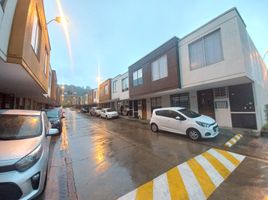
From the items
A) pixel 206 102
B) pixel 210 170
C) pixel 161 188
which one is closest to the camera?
pixel 161 188

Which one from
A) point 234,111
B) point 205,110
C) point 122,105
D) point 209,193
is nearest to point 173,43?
point 205,110

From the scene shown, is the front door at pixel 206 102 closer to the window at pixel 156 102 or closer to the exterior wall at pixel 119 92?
the window at pixel 156 102

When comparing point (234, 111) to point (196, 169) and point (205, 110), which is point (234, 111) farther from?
point (196, 169)

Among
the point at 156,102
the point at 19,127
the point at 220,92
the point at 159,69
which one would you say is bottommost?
the point at 19,127

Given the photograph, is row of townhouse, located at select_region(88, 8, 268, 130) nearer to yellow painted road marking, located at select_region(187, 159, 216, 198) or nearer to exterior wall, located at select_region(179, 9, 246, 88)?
exterior wall, located at select_region(179, 9, 246, 88)

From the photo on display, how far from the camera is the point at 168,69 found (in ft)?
37.5

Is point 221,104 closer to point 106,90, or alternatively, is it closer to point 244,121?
point 244,121

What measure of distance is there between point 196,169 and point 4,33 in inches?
262

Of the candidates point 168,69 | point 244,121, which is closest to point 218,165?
point 244,121

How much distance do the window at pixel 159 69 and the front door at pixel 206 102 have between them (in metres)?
3.25

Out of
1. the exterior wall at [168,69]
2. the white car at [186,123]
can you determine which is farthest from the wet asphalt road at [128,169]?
the exterior wall at [168,69]

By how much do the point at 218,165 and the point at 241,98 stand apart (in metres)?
6.54

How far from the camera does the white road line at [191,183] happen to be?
2990 mm

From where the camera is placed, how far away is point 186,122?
7.68 metres
